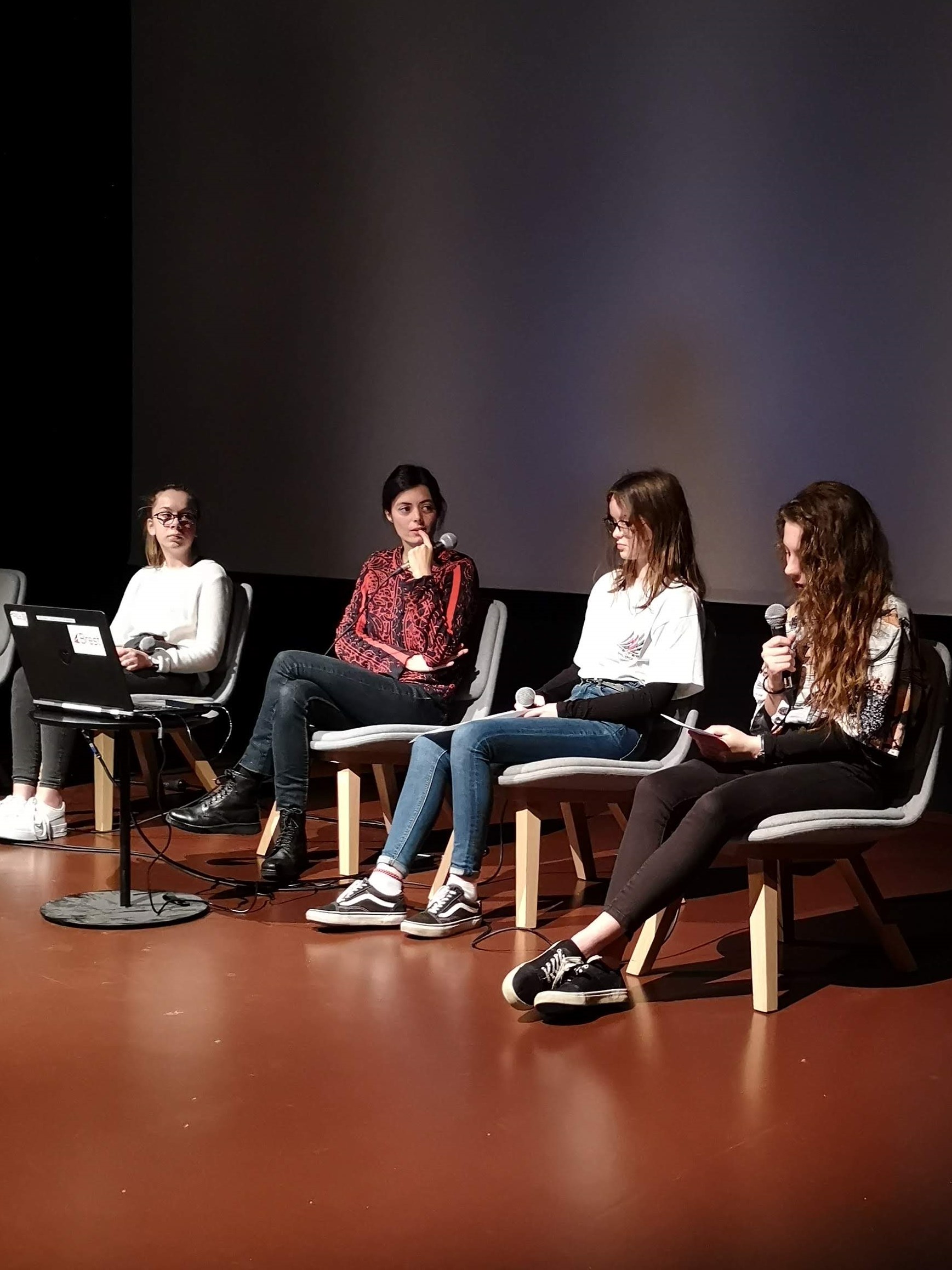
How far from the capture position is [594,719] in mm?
3658

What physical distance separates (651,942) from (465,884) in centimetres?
52

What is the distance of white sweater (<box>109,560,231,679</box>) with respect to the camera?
4707mm

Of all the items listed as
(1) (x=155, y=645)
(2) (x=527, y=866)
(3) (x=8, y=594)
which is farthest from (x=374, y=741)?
(3) (x=8, y=594)

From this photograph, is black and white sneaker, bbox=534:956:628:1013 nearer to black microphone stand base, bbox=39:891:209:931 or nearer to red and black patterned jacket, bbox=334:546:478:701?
black microphone stand base, bbox=39:891:209:931

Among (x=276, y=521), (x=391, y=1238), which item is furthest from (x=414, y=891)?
(x=276, y=521)

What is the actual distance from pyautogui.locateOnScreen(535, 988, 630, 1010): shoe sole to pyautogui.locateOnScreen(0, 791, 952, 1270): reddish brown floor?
0.05 meters

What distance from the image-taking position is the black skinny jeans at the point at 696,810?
9.92 feet

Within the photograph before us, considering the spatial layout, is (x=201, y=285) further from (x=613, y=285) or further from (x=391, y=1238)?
(x=391, y=1238)

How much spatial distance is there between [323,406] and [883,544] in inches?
142

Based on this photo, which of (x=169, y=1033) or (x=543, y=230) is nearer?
(x=169, y=1033)

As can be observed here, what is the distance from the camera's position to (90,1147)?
2.36 metres

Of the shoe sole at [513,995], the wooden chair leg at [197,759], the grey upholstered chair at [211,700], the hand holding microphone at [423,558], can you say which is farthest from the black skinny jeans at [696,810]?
the wooden chair leg at [197,759]

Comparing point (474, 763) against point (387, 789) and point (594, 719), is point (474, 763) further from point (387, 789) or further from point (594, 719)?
point (387, 789)

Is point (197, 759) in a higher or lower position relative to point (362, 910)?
higher
